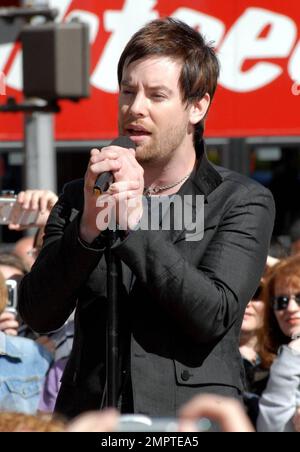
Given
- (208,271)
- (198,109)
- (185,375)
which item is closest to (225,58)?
(198,109)

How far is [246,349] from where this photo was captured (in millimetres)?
4809

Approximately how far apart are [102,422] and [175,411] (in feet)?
3.85

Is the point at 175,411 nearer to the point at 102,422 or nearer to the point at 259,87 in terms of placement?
the point at 102,422

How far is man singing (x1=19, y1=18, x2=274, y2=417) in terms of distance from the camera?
8.29 feet

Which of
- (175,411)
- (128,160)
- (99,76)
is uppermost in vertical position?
(128,160)

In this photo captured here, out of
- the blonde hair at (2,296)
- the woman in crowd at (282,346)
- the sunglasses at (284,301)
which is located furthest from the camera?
the sunglasses at (284,301)

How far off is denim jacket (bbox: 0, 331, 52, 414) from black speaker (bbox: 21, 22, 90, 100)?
11.9ft

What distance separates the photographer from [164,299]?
250 cm

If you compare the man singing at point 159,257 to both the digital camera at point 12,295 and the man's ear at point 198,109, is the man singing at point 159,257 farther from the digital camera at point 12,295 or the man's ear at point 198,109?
the digital camera at point 12,295

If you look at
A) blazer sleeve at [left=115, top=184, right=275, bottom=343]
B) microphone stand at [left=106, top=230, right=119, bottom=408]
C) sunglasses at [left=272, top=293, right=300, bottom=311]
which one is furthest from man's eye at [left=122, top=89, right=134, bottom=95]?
sunglasses at [left=272, top=293, right=300, bottom=311]

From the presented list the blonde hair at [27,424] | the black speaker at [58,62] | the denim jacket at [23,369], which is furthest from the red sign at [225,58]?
the blonde hair at [27,424]

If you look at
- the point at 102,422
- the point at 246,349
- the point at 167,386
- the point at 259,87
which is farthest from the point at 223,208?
the point at 259,87

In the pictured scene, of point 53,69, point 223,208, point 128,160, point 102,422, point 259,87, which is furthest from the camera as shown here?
point 259,87

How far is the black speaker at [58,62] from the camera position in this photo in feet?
26.1
